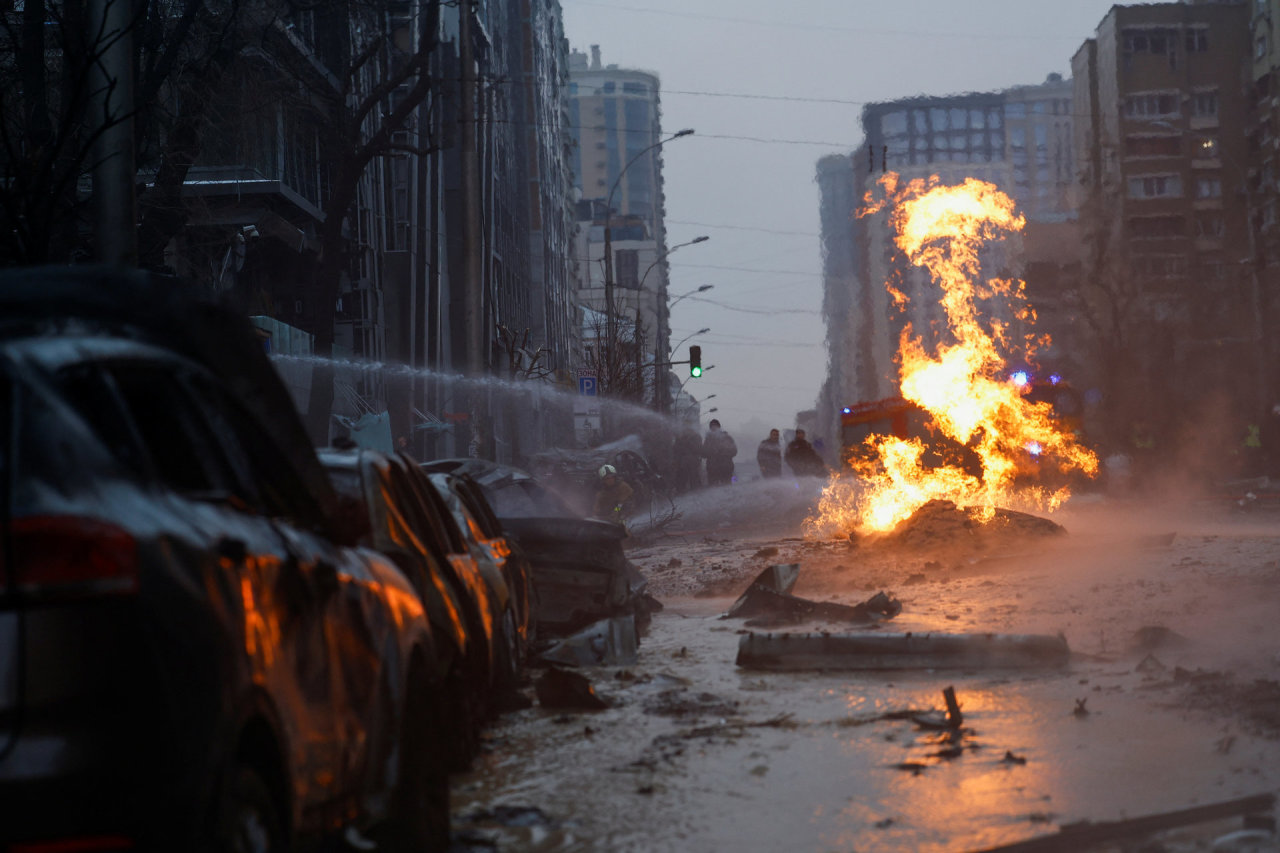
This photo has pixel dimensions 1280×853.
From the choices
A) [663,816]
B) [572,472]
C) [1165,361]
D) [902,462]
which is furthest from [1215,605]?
[1165,361]

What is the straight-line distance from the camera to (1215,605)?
1205 centimetres

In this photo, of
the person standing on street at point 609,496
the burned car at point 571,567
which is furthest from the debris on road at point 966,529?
the burned car at point 571,567

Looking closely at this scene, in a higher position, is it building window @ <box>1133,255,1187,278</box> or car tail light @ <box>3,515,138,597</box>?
building window @ <box>1133,255,1187,278</box>

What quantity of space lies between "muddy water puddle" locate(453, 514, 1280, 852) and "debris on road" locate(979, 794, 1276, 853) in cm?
17

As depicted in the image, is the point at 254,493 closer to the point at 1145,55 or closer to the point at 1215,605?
the point at 1215,605

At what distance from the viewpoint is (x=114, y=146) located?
9.73m

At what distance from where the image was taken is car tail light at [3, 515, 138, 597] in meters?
2.88

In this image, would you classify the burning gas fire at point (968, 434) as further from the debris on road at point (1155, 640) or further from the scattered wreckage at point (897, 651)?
the debris on road at point (1155, 640)

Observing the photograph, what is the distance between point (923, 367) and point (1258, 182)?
4907cm

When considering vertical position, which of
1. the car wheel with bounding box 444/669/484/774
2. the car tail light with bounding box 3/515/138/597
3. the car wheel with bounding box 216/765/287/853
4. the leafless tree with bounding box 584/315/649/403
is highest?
the leafless tree with bounding box 584/315/649/403

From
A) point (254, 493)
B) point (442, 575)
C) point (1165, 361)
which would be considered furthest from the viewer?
point (1165, 361)

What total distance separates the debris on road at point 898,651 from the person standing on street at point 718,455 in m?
26.7

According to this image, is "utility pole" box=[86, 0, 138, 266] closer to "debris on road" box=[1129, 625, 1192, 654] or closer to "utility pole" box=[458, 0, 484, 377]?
"debris on road" box=[1129, 625, 1192, 654]

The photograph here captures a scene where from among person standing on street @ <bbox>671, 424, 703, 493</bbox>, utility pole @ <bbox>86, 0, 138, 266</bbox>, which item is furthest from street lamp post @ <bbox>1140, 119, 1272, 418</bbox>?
utility pole @ <bbox>86, 0, 138, 266</bbox>
